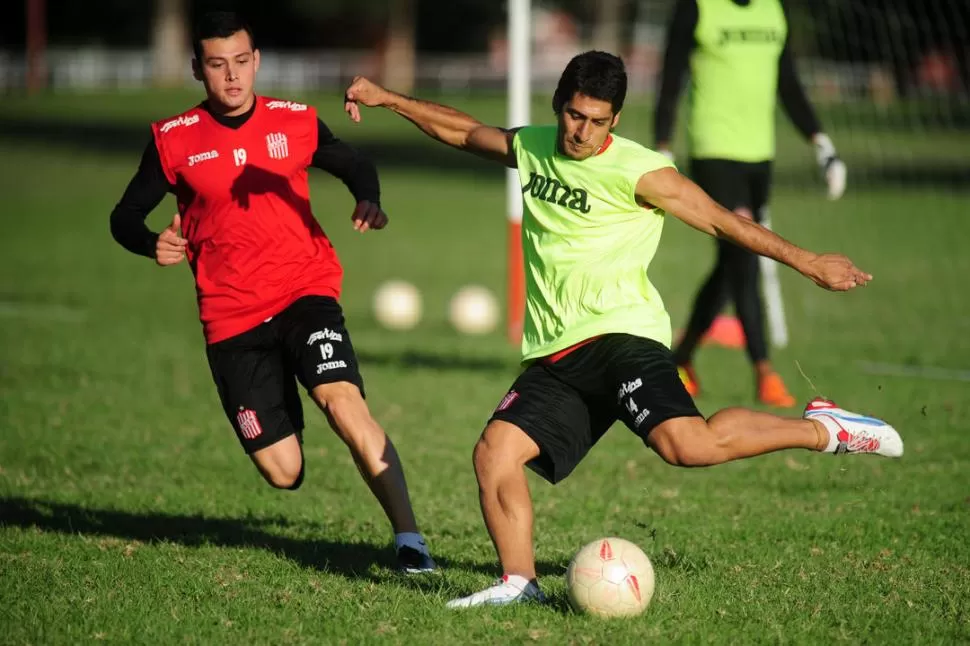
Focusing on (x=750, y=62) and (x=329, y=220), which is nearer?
(x=750, y=62)

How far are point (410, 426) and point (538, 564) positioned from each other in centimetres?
349

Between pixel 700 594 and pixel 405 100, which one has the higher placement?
pixel 405 100

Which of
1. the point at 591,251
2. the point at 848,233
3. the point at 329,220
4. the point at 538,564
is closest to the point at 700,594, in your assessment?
the point at 538,564

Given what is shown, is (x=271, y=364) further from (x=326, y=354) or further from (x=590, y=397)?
(x=590, y=397)

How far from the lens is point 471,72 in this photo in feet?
201

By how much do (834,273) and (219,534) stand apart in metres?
3.39

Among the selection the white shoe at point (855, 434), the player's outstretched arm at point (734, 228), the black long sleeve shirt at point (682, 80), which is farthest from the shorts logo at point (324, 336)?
the black long sleeve shirt at point (682, 80)

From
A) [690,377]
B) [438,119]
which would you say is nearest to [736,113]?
[690,377]

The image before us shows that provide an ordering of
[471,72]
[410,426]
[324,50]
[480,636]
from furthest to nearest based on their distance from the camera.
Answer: [324,50], [471,72], [410,426], [480,636]

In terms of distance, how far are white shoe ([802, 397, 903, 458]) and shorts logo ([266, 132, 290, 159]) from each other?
2683mm

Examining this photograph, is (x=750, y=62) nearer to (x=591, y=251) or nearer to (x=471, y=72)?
(x=591, y=251)

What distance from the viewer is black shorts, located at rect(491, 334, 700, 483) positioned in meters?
5.45

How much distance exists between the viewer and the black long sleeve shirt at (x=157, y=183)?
6199mm

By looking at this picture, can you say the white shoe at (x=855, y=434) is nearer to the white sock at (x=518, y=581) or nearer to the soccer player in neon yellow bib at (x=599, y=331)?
A: the soccer player in neon yellow bib at (x=599, y=331)
